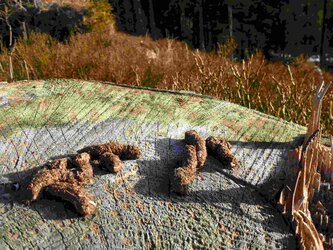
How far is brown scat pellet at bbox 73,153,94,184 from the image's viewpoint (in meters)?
1.64

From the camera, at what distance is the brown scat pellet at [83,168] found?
164 cm

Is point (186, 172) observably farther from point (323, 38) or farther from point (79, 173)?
point (323, 38)

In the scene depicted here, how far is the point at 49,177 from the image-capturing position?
5.24 feet

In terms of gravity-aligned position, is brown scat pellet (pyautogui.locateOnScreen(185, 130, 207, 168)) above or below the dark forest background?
above

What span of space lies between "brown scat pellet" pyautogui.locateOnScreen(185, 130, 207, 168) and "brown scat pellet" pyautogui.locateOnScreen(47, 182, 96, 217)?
17.5 inches

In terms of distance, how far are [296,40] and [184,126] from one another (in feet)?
59.9

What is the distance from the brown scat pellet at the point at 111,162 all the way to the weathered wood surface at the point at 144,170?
Answer: 0.08ft

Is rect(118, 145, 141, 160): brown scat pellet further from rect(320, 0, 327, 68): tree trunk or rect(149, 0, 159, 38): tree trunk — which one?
rect(149, 0, 159, 38): tree trunk

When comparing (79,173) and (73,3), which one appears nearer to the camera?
(79,173)

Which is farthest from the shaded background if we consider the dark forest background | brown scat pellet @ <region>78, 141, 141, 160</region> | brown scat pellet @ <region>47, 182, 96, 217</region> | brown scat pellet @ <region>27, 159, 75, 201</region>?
brown scat pellet @ <region>47, 182, 96, 217</region>

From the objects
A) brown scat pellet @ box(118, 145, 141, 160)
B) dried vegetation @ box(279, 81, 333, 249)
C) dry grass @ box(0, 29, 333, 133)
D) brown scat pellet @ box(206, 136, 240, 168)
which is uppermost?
brown scat pellet @ box(118, 145, 141, 160)

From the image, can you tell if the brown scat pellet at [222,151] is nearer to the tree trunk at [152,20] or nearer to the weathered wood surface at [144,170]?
the weathered wood surface at [144,170]


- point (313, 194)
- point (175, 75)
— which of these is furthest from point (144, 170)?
point (175, 75)

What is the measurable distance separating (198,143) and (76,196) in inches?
21.4
